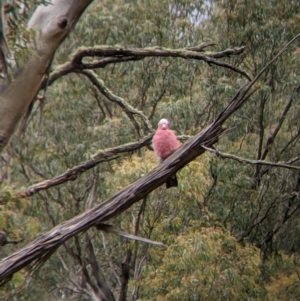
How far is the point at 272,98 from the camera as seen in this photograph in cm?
1334

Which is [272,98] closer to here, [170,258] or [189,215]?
[189,215]

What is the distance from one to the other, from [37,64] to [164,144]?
70.8 inches

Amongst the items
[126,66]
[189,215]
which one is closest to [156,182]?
[189,215]

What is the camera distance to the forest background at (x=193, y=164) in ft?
36.4

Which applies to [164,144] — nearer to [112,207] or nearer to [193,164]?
[112,207]

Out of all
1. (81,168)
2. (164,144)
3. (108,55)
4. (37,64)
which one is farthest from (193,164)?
(37,64)

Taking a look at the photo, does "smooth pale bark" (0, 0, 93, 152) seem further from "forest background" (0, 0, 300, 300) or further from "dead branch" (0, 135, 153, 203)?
"forest background" (0, 0, 300, 300)

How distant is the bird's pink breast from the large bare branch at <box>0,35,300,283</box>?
2.25 m

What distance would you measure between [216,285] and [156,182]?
22.9 ft

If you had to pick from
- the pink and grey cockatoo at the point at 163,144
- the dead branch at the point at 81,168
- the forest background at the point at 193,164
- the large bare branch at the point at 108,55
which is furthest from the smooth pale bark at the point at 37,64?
the forest background at the point at 193,164

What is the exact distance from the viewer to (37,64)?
5113 mm

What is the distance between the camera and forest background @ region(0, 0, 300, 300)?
36.4 feet

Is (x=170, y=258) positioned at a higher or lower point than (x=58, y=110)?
lower

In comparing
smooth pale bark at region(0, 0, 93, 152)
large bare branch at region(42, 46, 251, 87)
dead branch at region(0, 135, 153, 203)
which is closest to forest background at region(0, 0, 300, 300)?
large bare branch at region(42, 46, 251, 87)
